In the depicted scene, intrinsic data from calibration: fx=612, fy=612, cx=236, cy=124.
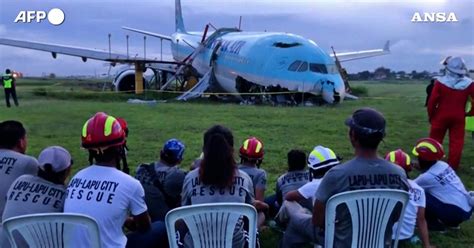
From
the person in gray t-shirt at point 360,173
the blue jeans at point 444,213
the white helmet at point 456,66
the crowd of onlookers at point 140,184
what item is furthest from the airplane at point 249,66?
the person in gray t-shirt at point 360,173

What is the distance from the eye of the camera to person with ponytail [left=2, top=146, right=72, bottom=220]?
12.3 feet

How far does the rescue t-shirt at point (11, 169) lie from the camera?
13.8ft

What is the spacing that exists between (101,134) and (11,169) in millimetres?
976

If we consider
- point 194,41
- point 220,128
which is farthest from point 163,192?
point 194,41

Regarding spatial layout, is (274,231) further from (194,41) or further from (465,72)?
(194,41)

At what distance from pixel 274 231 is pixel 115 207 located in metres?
2.44

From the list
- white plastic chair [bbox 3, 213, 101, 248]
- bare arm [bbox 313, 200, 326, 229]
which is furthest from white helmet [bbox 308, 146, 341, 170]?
white plastic chair [bbox 3, 213, 101, 248]

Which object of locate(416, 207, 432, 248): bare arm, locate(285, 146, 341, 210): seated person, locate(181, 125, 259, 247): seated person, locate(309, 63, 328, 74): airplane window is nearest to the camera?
locate(181, 125, 259, 247): seated person

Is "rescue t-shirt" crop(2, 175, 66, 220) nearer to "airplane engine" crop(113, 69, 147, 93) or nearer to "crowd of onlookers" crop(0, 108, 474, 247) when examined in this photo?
"crowd of onlookers" crop(0, 108, 474, 247)

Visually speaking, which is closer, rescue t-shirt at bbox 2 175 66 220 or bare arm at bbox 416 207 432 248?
rescue t-shirt at bbox 2 175 66 220

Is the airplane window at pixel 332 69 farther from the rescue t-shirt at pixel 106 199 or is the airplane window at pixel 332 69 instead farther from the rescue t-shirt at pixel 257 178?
the rescue t-shirt at pixel 106 199

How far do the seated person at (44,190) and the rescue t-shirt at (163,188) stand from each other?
1273mm

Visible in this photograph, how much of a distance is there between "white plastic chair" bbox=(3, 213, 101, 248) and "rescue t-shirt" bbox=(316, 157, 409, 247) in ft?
4.36

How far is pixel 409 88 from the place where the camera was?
92.2 feet
